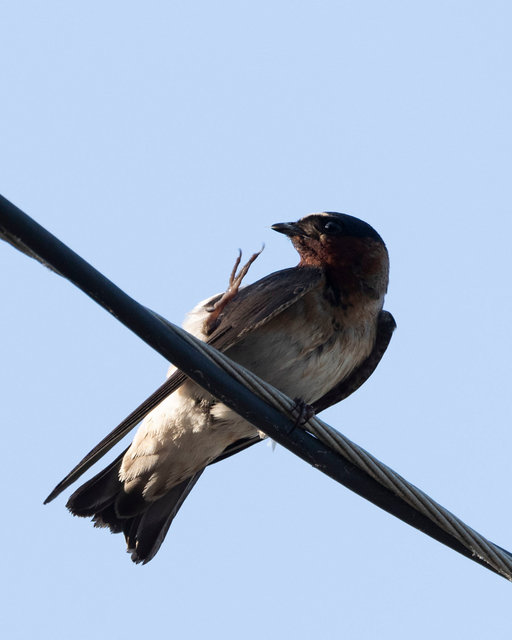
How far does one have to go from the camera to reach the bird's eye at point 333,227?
705 cm

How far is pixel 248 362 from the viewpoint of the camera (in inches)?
240

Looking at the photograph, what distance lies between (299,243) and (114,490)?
195cm

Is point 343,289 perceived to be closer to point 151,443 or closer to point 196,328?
point 196,328

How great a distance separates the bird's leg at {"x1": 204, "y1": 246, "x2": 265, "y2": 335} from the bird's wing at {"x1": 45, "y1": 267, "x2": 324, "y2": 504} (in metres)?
0.04

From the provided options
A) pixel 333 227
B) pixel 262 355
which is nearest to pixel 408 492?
pixel 262 355

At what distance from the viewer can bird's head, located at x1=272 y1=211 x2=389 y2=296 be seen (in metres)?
6.75

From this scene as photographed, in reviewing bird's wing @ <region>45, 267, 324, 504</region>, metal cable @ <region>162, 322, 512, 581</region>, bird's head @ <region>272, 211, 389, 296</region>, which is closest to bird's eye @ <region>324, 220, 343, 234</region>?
bird's head @ <region>272, 211, 389, 296</region>

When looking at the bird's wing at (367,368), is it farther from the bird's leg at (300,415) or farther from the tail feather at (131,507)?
the bird's leg at (300,415)

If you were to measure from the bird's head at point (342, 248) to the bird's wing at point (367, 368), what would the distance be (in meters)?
0.20

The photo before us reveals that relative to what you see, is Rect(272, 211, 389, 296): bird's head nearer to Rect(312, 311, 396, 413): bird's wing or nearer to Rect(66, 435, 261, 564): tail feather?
Rect(312, 311, 396, 413): bird's wing

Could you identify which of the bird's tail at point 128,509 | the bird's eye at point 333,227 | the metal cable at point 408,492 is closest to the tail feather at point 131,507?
the bird's tail at point 128,509

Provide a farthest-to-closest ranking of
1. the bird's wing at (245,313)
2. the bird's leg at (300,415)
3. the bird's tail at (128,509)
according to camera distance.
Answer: the bird's tail at (128,509) → the bird's wing at (245,313) → the bird's leg at (300,415)

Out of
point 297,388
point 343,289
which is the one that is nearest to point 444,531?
point 297,388

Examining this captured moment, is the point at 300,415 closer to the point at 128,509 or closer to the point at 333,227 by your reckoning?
the point at 128,509
